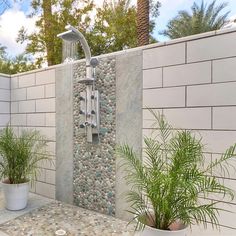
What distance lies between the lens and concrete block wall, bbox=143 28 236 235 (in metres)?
1.48

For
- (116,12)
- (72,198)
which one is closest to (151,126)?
(72,198)

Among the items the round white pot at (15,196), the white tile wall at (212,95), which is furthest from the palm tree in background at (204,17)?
the round white pot at (15,196)

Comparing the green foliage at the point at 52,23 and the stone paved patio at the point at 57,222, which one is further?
the green foliage at the point at 52,23

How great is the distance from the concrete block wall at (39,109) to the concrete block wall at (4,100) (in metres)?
0.06

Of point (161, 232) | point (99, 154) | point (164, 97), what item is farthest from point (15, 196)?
point (164, 97)

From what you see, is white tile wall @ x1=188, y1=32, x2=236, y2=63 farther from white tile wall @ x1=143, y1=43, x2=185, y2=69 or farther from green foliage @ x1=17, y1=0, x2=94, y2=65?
green foliage @ x1=17, y1=0, x2=94, y2=65

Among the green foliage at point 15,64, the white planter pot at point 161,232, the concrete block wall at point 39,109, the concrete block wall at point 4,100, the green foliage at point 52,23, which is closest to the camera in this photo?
the white planter pot at point 161,232

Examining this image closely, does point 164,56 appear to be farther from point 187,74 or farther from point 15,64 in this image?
point 15,64

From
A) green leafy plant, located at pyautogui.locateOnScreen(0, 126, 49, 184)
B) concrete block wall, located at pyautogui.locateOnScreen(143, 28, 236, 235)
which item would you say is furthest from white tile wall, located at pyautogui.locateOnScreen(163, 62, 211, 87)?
green leafy plant, located at pyautogui.locateOnScreen(0, 126, 49, 184)

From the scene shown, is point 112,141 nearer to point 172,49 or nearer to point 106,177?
point 106,177

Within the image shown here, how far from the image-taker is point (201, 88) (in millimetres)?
1577

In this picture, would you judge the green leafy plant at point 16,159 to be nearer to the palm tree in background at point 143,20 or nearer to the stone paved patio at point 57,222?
the stone paved patio at point 57,222

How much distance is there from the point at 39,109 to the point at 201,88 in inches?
67.3

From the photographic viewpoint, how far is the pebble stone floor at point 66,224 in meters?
1.77
